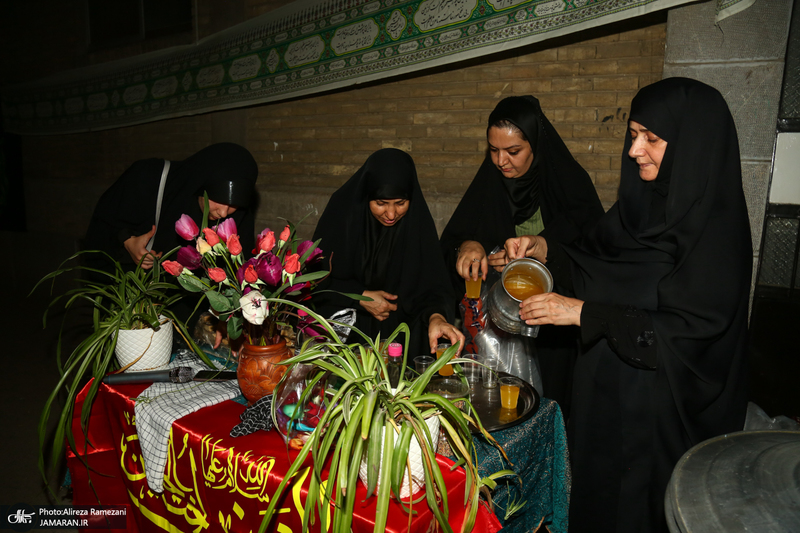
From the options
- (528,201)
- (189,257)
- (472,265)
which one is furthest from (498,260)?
(189,257)

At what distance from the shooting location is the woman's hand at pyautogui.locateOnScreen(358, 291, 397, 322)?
2412 mm

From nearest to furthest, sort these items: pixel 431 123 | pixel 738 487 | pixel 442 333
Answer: pixel 738 487
pixel 442 333
pixel 431 123

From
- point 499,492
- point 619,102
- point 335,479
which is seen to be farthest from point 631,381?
point 619,102

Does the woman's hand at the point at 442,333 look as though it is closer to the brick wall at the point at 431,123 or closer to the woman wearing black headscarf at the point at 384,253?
the woman wearing black headscarf at the point at 384,253

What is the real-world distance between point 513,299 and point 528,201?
0.88 meters

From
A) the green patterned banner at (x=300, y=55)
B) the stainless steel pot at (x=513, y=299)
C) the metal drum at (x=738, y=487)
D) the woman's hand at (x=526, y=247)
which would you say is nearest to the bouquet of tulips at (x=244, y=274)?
the stainless steel pot at (x=513, y=299)

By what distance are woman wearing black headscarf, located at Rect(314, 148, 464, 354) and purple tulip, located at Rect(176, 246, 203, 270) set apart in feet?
2.99

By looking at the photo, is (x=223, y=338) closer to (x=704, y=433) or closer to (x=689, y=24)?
(x=704, y=433)

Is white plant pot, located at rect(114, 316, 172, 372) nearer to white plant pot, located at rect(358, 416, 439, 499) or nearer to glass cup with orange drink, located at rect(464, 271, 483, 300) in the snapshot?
white plant pot, located at rect(358, 416, 439, 499)

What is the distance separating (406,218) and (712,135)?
1.31 m

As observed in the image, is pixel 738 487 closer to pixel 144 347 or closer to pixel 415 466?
pixel 415 466

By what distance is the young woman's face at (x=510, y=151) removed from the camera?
7.61 ft

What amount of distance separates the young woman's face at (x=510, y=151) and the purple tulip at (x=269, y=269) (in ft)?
4.37

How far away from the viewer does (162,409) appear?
1561mm
